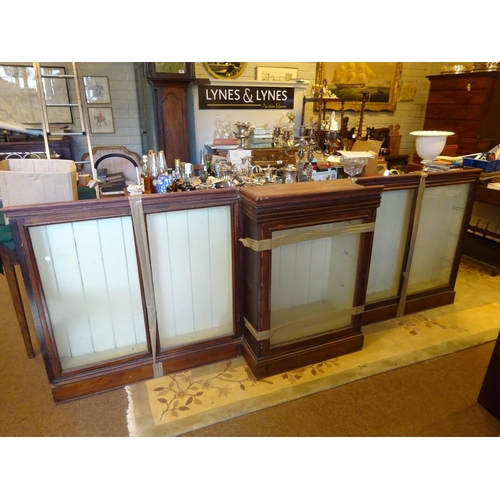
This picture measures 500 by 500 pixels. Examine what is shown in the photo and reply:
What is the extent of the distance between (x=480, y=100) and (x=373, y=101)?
137 cm

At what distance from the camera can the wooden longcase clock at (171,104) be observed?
3.46 meters

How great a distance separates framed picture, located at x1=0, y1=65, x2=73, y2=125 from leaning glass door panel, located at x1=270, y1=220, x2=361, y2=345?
3.46 m

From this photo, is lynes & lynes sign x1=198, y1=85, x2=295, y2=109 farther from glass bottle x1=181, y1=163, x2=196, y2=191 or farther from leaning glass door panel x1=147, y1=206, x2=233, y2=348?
leaning glass door panel x1=147, y1=206, x2=233, y2=348

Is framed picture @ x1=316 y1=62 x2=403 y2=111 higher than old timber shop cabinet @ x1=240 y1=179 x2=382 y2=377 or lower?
higher

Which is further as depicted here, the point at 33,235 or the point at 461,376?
the point at 461,376

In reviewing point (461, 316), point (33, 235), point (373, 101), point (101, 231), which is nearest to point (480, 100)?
point (373, 101)

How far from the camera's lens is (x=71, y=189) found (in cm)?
160

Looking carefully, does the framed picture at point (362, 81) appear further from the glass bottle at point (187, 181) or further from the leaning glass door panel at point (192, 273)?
the leaning glass door panel at point (192, 273)

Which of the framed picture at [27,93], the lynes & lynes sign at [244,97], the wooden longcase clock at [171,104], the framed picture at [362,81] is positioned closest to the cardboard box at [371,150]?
the lynes & lynes sign at [244,97]

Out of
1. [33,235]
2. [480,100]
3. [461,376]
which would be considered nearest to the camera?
[33,235]

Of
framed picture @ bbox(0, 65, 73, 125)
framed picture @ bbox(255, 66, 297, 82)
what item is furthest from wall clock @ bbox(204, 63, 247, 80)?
framed picture @ bbox(0, 65, 73, 125)

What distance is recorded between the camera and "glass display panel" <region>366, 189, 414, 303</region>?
218cm

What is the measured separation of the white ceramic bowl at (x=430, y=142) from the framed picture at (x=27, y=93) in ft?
11.9

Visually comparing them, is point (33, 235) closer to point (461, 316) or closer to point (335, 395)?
point (335, 395)
